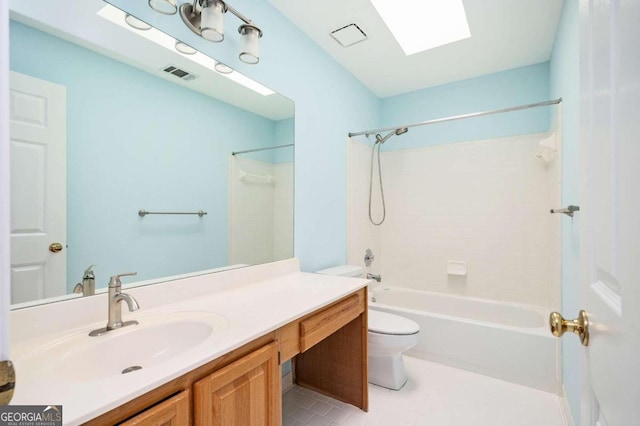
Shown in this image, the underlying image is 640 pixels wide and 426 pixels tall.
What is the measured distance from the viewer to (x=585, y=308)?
628 millimetres

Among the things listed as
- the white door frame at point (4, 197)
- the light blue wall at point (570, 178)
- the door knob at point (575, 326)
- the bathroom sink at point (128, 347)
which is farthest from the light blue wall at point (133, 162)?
the light blue wall at point (570, 178)

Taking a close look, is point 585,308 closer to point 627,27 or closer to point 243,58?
point 627,27

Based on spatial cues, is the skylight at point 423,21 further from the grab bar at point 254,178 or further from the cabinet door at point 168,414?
the cabinet door at point 168,414

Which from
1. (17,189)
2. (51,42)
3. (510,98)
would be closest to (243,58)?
(51,42)

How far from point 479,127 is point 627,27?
8.82ft

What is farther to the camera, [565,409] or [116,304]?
[565,409]

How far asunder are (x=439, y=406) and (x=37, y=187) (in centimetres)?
222

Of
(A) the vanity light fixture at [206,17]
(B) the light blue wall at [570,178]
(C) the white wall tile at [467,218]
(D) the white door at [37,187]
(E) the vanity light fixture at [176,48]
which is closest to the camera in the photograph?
(D) the white door at [37,187]

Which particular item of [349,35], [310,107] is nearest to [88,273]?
[310,107]

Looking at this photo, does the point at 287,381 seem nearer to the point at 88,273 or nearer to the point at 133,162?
the point at 88,273

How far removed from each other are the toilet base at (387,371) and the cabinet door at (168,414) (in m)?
1.50

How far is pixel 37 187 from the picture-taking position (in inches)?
38.6

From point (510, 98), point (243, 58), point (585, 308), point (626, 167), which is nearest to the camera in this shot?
point (626, 167)

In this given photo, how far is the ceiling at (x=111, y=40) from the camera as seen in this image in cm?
100
